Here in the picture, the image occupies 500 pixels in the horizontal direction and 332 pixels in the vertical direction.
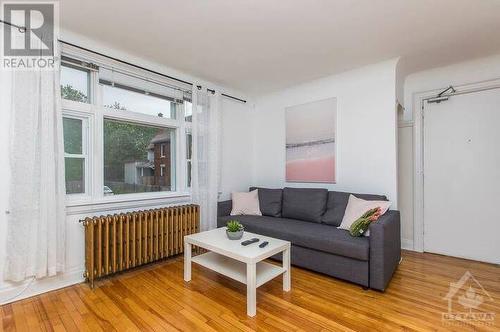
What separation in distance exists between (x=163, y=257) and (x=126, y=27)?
96.3 inches

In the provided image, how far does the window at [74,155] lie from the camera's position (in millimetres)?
2488

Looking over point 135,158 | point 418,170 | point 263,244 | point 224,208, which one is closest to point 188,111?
point 135,158

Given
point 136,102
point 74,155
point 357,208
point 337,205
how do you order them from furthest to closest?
point 337,205 < point 136,102 < point 357,208 < point 74,155

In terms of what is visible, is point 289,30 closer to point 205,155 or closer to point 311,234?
point 205,155

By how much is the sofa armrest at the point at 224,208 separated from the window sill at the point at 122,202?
1.44 ft

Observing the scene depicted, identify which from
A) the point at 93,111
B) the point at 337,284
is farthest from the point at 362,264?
the point at 93,111

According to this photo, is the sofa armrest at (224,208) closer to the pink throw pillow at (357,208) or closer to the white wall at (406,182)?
the pink throw pillow at (357,208)

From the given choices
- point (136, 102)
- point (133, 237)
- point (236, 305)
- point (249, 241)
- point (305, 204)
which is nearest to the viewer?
point (236, 305)

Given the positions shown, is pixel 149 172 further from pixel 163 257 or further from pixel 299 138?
pixel 299 138

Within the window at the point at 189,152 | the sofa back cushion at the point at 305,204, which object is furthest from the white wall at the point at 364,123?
the window at the point at 189,152

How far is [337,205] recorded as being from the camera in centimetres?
312

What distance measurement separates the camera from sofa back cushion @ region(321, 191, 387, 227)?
297 cm

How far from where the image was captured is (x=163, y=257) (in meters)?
2.96

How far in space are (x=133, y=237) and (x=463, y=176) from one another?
391 cm
